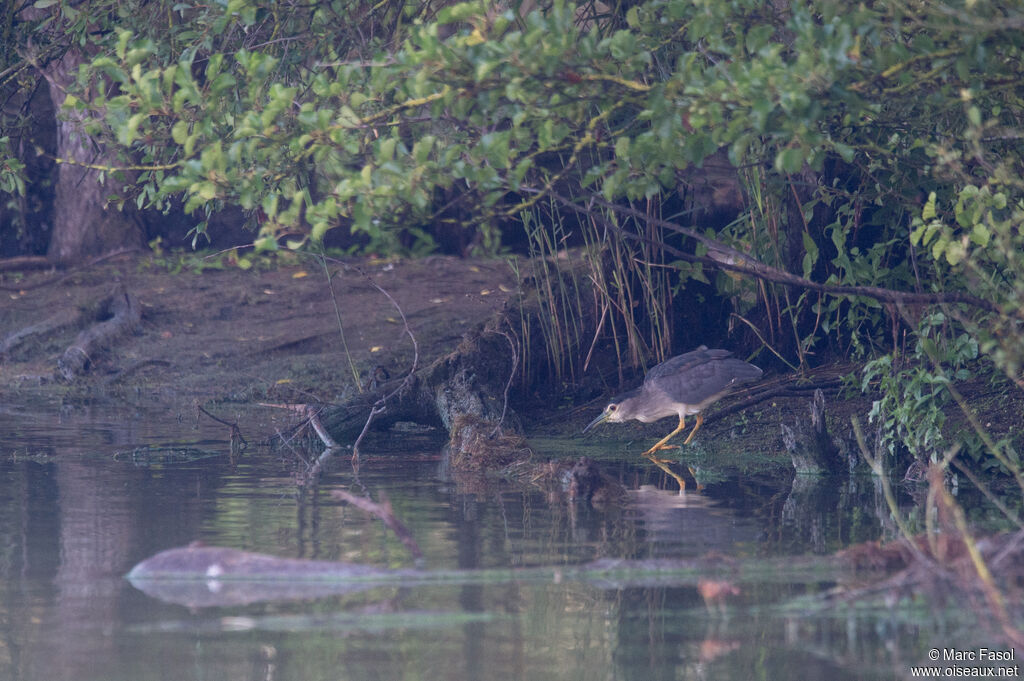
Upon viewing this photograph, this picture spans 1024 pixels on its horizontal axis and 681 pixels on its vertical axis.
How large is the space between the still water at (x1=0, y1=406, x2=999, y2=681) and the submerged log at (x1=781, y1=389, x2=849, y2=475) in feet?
0.86

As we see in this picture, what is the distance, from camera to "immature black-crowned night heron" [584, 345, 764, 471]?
8.71 meters

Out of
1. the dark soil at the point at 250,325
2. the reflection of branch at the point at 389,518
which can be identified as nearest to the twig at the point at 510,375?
the dark soil at the point at 250,325

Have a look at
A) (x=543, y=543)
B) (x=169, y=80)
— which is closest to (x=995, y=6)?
(x=543, y=543)

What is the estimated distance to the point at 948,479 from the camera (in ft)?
24.3

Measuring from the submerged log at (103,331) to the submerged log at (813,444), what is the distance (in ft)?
22.2

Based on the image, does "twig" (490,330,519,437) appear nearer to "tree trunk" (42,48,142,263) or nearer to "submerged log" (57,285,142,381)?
"submerged log" (57,285,142,381)

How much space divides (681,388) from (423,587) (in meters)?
3.94

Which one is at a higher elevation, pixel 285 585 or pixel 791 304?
pixel 791 304

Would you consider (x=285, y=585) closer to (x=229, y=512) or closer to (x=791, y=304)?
(x=229, y=512)

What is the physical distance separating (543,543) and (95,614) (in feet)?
6.49

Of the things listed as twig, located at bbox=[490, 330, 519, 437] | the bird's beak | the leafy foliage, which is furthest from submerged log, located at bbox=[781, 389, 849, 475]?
twig, located at bbox=[490, 330, 519, 437]

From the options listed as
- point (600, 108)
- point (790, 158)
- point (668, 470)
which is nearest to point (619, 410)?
point (668, 470)

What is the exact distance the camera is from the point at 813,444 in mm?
7844

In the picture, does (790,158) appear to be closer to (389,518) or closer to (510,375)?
(389,518)
